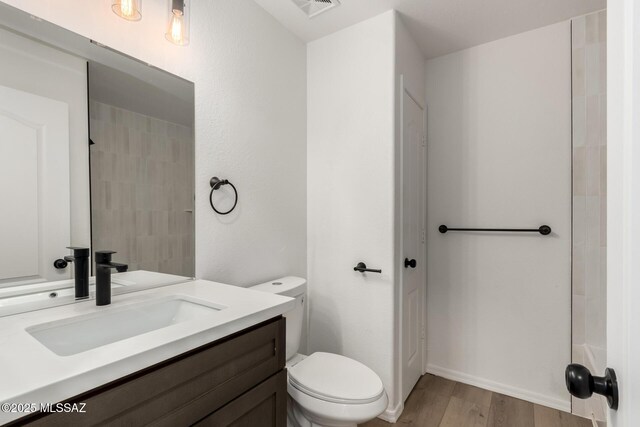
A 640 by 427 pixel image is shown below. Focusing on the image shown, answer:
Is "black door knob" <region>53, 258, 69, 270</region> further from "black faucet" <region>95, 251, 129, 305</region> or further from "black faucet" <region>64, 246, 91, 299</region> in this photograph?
"black faucet" <region>95, 251, 129, 305</region>

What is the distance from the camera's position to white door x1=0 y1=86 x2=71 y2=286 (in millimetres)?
928

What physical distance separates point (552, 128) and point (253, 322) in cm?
214

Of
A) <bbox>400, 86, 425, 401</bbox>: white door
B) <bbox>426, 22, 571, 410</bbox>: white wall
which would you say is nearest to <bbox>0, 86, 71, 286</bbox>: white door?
<bbox>400, 86, 425, 401</bbox>: white door

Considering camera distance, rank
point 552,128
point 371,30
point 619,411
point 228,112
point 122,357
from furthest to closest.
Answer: point 552,128, point 371,30, point 228,112, point 122,357, point 619,411

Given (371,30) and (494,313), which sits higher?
(371,30)

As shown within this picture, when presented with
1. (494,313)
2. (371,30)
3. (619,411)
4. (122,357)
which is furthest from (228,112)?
(494,313)

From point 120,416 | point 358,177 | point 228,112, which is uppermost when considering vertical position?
point 228,112

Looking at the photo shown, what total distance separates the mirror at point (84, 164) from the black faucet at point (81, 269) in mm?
46

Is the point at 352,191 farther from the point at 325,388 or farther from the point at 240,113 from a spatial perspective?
the point at 325,388

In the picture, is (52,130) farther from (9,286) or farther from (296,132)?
(296,132)

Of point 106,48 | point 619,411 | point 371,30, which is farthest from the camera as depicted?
point 371,30

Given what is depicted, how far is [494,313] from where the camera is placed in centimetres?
214

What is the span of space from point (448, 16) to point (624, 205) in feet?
6.09

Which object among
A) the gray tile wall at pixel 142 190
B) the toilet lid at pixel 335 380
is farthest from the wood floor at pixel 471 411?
the gray tile wall at pixel 142 190
